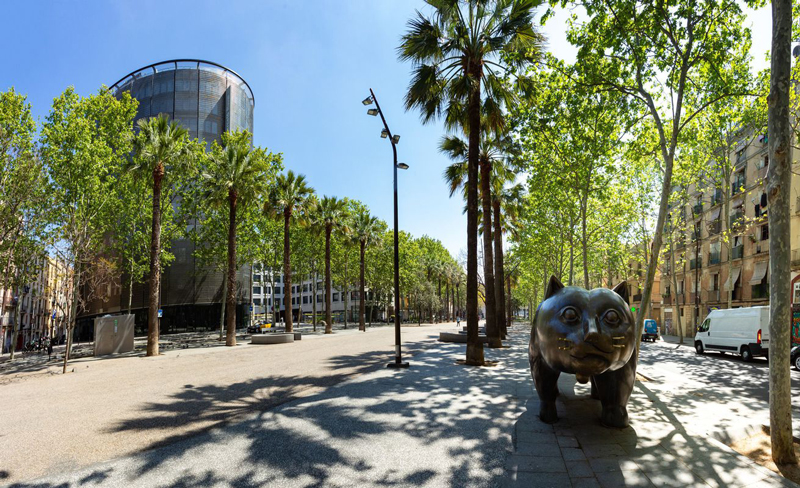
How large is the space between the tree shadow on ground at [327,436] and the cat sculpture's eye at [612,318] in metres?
2.19

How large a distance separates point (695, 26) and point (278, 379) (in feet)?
49.3

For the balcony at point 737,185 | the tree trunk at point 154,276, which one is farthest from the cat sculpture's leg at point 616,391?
the balcony at point 737,185

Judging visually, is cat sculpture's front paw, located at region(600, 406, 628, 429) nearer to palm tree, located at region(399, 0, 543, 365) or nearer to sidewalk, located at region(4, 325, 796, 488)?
sidewalk, located at region(4, 325, 796, 488)

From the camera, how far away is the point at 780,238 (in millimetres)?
5410

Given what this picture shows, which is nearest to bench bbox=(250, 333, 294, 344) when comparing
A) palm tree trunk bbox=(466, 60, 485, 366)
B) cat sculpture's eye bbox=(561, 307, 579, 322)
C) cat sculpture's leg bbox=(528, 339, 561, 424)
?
palm tree trunk bbox=(466, 60, 485, 366)

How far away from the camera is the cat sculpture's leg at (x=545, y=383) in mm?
6230

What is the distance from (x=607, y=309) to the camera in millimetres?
5137

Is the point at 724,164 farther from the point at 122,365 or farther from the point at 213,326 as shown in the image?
the point at 213,326

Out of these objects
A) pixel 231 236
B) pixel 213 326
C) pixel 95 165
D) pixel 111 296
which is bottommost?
pixel 213 326

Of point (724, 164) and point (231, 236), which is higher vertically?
point (724, 164)

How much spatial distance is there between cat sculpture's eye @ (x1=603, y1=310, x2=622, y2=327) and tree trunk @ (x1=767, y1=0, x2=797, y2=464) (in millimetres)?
2002

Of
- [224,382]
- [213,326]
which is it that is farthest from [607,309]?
[213,326]

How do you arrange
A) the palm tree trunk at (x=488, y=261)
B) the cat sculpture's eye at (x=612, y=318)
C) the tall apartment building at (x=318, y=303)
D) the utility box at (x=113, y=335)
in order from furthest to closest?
1. the tall apartment building at (x=318, y=303)
2. the utility box at (x=113, y=335)
3. the palm tree trunk at (x=488, y=261)
4. the cat sculpture's eye at (x=612, y=318)

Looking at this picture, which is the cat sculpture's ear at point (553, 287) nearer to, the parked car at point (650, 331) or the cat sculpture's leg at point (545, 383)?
the cat sculpture's leg at point (545, 383)
